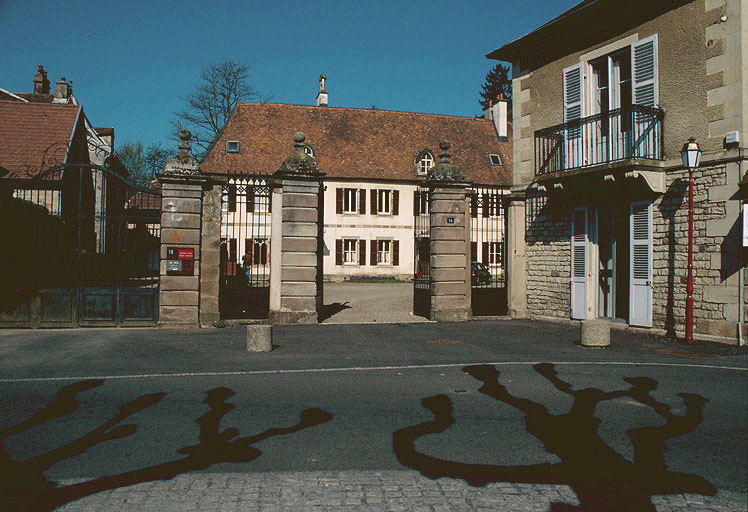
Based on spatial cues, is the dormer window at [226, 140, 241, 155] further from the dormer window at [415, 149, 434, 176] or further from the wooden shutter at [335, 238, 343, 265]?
the dormer window at [415, 149, 434, 176]

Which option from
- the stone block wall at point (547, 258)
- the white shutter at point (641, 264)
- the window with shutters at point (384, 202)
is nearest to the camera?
the white shutter at point (641, 264)

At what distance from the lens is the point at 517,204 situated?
15.2 metres

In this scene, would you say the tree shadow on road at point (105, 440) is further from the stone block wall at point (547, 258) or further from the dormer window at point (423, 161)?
the dormer window at point (423, 161)

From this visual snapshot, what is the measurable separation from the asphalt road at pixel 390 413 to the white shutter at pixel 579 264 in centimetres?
385

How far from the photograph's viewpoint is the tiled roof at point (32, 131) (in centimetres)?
2334

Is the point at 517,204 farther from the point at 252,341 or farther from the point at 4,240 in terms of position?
the point at 4,240

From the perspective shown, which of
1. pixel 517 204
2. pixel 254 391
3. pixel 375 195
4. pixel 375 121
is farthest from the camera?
pixel 375 121

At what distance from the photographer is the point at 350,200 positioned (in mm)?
36844

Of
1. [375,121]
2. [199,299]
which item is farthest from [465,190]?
[375,121]

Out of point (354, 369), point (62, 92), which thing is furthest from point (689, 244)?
point (62, 92)

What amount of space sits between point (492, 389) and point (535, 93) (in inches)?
428

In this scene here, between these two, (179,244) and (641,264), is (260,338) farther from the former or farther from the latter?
(641,264)

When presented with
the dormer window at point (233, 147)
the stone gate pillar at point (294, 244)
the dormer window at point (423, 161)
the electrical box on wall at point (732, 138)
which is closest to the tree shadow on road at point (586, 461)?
the electrical box on wall at point (732, 138)

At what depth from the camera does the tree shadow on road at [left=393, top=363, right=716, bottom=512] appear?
13.1 ft
